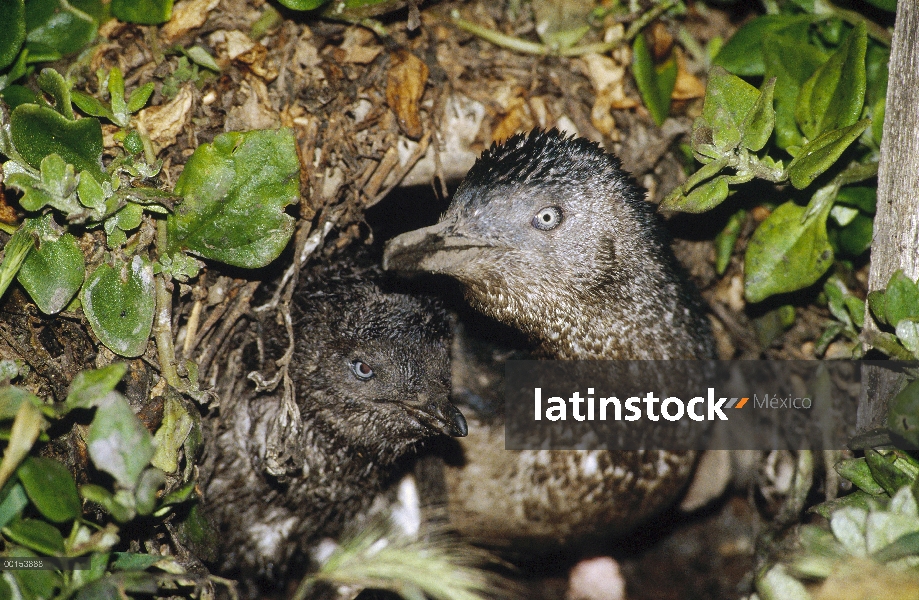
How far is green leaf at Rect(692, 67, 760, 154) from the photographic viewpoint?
2.45 meters

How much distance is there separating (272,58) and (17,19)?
0.86 meters

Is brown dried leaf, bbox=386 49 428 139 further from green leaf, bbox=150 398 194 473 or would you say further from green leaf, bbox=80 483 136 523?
green leaf, bbox=80 483 136 523

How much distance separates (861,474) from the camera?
2199mm

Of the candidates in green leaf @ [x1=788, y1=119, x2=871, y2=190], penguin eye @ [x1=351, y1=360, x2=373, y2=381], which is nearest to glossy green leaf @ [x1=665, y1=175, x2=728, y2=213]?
green leaf @ [x1=788, y1=119, x2=871, y2=190]

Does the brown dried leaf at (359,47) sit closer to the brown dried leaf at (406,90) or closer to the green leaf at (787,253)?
the brown dried leaf at (406,90)

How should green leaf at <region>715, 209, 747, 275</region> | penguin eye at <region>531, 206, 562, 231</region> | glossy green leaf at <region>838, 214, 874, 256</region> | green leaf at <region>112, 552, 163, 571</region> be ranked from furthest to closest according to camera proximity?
green leaf at <region>715, 209, 747, 275</region>, glossy green leaf at <region>838, 214, 874, 256</region>, penguin eye at <region>531, 206, 562, 231</region>, green leaf at <region>112, 552, 163, 571</region>

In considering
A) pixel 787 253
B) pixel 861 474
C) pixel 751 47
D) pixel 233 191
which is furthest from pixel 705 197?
pixel 233 191

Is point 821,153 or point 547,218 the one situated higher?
point 821,153

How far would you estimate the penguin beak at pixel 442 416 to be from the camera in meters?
2.68

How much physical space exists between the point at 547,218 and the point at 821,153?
0.92m

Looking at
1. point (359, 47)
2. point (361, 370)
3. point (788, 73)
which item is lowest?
point (361, 370)

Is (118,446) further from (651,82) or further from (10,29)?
(651,82)

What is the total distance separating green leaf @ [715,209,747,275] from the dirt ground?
0.05 metres

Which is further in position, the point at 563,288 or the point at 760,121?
the point at 563,288
